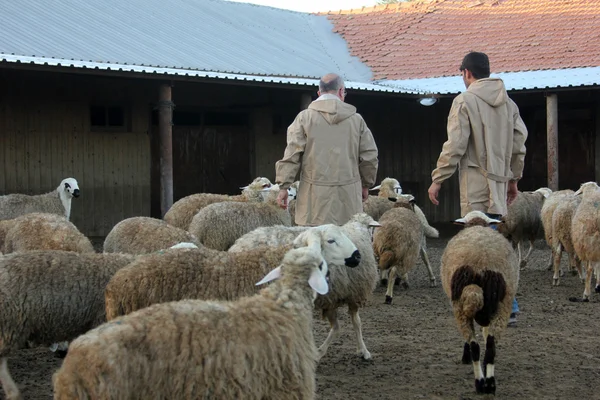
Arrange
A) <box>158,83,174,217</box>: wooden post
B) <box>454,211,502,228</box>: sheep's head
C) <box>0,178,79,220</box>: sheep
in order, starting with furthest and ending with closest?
<box>158,83,174,217</box>: wooden post < <box>0,178,79,220</box>: sheep < <box>454,211,502,228</box>: sheep's head

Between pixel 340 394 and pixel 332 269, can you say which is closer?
pixel 340 394

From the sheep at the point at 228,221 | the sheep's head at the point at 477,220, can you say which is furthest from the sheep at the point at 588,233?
the sheep at the point at 228,221

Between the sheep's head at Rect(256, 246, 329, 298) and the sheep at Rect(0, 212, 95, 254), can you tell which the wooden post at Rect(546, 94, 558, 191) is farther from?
the sheep's head at Rect(256, 246, 329, 298)

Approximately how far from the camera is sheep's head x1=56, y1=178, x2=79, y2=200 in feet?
43.1

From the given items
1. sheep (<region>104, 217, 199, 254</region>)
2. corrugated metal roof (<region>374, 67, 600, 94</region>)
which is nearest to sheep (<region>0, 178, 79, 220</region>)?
sheep (<region>104, 217, 199, 254</region>)

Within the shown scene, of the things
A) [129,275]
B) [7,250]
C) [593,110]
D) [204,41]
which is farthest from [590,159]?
[129,275]

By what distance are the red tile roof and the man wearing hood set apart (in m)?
11.6

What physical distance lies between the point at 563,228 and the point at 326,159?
4.95 metres

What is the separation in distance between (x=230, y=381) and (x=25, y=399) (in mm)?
2326

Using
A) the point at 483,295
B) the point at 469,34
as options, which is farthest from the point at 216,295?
the point at 469,34

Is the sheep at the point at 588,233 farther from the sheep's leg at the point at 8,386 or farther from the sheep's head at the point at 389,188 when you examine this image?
the sheep's leg at the point at 8,386

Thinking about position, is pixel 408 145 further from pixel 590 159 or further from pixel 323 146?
pixel 323 146

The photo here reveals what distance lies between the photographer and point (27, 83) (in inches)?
556

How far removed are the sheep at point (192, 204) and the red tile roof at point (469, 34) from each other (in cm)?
865
